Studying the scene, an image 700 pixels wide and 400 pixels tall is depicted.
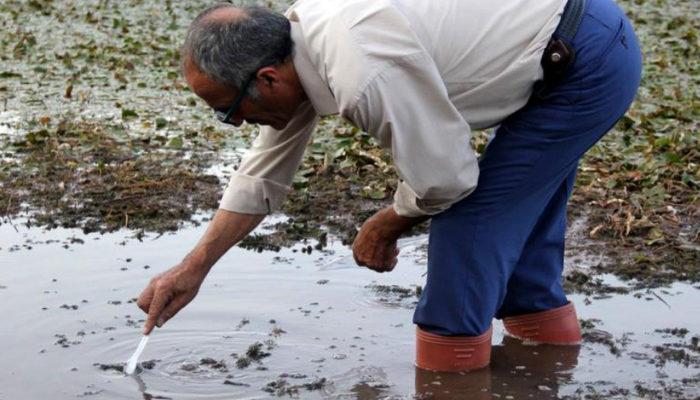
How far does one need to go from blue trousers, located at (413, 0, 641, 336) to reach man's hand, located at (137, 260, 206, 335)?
2.36ft

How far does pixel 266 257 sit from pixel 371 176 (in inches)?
47.7

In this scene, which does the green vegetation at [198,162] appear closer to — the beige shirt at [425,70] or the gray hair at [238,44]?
the beige shirt at [425,70]

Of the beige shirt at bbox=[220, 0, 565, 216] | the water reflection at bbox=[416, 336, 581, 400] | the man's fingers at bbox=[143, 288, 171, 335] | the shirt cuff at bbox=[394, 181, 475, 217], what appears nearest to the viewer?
the beige shirt at bbox=[220, 0, 565, 216]

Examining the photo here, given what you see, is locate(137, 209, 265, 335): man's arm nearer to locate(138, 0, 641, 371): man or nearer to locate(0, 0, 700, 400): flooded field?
locate(138, 0, 641, 371): man

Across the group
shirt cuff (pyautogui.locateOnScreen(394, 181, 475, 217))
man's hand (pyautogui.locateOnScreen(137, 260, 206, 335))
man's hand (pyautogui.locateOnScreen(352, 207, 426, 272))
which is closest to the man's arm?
man's hand (pyautogui.locateOnScreen(137, 260, 206, 335))

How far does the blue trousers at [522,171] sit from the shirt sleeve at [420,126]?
169mm

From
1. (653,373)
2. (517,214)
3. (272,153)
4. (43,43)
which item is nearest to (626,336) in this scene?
(653,373)

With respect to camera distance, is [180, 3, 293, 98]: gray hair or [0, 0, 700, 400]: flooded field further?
[0, 0, 700, 400]: flooded field

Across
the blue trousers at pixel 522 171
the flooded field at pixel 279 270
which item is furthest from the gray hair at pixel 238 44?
the flooded field at pixel 279 270

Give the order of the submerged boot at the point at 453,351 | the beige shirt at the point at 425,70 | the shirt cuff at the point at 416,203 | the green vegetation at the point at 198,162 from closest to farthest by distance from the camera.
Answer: the beige shirt at the point at 425,70 → the shirt cuff at the point at 416,203 → the submerged boot at the point at 453,351 → the green vegetation at the point at 198,162

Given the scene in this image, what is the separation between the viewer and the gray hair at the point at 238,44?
3.52 metres

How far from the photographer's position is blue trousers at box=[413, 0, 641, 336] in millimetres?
3828

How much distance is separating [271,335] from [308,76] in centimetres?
160

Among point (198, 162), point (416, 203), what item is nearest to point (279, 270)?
point (198, 162)
